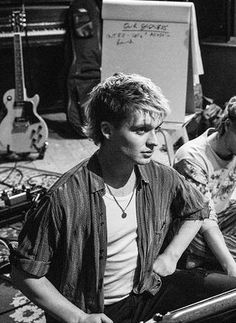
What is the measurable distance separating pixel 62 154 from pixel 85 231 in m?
3.04

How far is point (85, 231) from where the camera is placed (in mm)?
1575

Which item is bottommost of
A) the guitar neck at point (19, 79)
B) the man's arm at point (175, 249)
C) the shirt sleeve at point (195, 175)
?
the guitar neck at point (19, 79)

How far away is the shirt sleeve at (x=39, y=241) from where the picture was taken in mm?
1488

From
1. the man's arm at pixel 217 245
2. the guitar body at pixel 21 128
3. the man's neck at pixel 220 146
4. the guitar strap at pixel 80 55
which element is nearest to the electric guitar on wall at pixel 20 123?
the guitar body at pixel 21 128

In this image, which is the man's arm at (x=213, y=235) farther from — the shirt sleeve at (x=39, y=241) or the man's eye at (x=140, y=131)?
the shirt sleeve at (x=39, y=241)

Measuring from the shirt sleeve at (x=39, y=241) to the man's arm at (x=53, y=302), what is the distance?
0.09ft

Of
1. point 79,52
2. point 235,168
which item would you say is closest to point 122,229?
point 235,168

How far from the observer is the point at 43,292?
1492mm

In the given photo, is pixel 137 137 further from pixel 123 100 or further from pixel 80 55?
pixel 80 55

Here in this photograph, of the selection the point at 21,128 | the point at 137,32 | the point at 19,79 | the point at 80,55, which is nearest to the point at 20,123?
the point at 21,128

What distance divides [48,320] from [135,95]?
708 mm

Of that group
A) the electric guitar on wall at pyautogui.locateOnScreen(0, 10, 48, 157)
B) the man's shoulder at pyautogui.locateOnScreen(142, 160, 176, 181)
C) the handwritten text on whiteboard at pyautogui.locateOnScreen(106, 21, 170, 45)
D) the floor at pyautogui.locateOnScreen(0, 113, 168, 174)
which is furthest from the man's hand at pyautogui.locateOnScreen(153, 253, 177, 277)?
the electric guitar on wall at pyautogui.locateOnScreen(0, 10, 48, 157)

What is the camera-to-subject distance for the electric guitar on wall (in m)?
4.47

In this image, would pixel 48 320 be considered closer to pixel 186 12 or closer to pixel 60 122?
pixel 186 12
